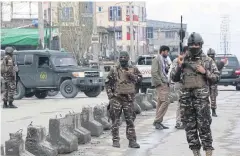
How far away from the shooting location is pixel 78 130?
11656 millimetres

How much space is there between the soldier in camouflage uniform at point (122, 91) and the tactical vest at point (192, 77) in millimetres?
2074

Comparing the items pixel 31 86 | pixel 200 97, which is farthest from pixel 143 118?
pixel 31 86

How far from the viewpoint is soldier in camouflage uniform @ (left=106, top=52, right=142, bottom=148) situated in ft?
36.0

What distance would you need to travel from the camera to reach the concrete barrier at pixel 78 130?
1141 centimetres

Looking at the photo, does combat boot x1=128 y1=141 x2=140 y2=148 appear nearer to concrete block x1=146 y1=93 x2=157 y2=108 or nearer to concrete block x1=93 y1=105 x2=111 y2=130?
concrete block x1=93 y1=105 x2=111 y2=130

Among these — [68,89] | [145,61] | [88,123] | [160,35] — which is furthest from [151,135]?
[160,35]

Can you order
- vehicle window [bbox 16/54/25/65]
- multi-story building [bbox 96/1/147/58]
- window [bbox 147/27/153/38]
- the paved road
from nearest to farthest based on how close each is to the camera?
the paved road → vehicle window [bbox 16/54/25/65] → multi-story building [bbox 96/1/147/58] → window [bbox 147/27/153/38]

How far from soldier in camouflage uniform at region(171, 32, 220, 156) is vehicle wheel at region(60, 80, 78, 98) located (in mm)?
17029

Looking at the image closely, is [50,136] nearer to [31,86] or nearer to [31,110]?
[31,110]

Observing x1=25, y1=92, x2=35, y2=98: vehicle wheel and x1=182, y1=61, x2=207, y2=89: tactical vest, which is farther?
x1=25, y1=92, x2=35, y2=98: vehicle wheel

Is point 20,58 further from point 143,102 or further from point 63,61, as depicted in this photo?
point 143,102

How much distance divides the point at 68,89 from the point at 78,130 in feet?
47.3

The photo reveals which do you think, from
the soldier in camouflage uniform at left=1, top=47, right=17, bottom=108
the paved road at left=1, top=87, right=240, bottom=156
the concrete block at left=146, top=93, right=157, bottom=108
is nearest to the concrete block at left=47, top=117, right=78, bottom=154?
the paved road at left=1, top=87, right=240, bottom=156

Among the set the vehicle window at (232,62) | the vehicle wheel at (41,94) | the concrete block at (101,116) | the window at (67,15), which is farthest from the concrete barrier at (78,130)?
the window at (67,15)
